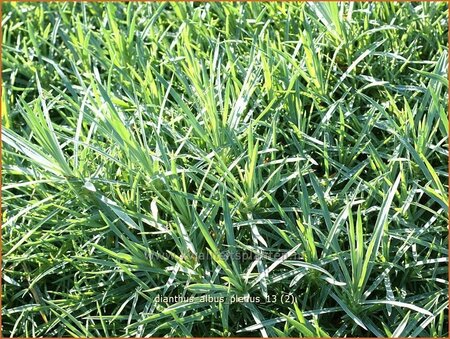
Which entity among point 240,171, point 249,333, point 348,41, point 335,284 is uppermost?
point 348,41

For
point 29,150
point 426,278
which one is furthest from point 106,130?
point 426,278

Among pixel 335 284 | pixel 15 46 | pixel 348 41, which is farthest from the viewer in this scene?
pixel 15 46

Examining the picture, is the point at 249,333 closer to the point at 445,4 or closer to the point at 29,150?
the point at 29,150

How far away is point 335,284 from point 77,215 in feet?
1.88

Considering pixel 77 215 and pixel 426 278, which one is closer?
pixel 426 278

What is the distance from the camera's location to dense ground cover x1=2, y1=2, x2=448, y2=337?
1471 mm

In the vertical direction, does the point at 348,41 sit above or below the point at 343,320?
above

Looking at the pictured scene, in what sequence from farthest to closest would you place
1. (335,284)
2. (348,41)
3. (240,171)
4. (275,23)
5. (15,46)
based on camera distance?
(15,46) < (275,23) < (348,41) < (240,171) < (335,284)

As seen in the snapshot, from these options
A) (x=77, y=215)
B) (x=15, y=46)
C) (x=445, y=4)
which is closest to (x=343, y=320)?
(x=77, y=215)

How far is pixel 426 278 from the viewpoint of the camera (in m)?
1.49

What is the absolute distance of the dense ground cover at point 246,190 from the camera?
1471 mm

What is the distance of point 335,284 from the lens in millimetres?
1411

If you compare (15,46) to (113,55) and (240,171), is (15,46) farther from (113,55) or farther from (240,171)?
(240,171)

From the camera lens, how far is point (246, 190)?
152cm
